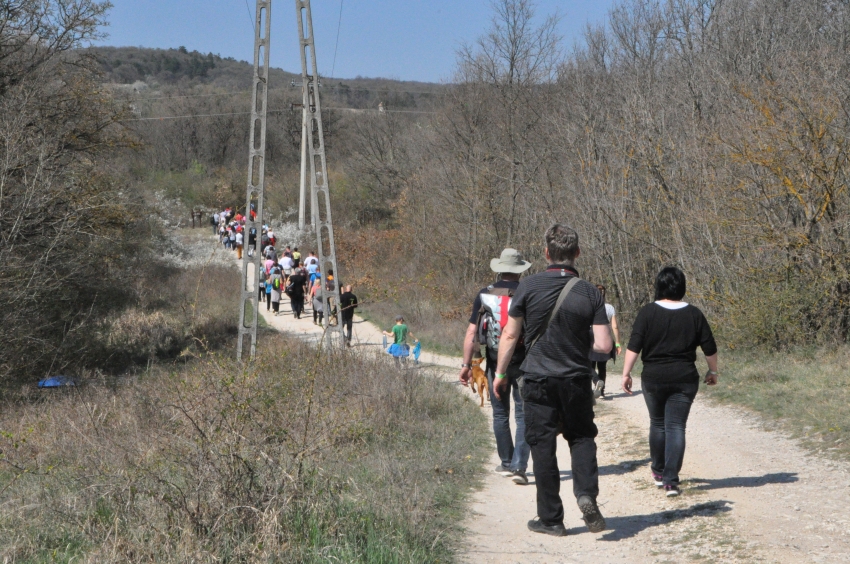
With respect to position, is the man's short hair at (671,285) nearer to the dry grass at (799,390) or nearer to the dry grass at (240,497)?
the dry grass at (240,497)

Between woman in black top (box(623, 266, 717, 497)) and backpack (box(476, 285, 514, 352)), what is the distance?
3.37ft

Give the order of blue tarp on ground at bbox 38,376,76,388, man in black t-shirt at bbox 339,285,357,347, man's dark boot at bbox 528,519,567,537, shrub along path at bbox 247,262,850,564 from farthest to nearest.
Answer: man in black t-shirt at bbox 339,285,357,347
blue tarp on ground at bbox 38,376,76,388
man's dark boot at bbox 528,519,567,537
shrub along path at bbox 247,262,850,564

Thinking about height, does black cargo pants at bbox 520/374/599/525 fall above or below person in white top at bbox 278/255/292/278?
above

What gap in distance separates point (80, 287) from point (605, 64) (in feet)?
63.7

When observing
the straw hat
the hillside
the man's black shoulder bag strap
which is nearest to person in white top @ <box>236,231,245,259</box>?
the straw hat

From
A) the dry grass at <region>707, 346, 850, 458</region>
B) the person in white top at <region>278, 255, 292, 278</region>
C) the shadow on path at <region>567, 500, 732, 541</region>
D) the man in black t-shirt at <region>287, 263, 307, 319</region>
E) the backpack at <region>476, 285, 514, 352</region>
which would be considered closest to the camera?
the shadow on path at <region>567, 500, 732, 541</region>

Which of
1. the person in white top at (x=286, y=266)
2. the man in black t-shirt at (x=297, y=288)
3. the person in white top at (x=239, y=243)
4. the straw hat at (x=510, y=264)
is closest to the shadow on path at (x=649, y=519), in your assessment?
the straw hat at (x=510, y=264)

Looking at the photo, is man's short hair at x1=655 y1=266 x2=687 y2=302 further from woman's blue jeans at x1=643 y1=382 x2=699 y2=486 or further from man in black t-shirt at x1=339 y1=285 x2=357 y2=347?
man in black t-shirt at x1=339 y1=285 x2=357 y2=347

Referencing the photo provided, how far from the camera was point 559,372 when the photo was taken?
5.12 meters

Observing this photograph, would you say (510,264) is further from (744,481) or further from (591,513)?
(744,481)

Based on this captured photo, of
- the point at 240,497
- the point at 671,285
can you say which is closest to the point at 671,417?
the point at 671,285

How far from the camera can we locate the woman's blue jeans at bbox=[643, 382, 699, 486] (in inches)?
240

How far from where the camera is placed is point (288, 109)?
72.2 meters

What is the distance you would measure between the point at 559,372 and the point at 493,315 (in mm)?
1563
